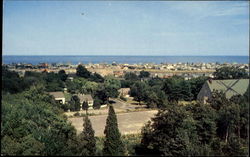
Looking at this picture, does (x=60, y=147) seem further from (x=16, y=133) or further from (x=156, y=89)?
(x=156, y=89)

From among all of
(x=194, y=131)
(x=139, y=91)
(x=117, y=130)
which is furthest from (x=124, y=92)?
(x=117, y=130)

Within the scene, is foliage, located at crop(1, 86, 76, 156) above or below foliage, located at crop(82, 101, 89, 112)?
above

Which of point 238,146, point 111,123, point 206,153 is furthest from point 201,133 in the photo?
point 206,153

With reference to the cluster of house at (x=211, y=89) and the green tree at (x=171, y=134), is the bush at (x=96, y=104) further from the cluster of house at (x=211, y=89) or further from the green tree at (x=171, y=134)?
the green tree at (x=171, y=134)

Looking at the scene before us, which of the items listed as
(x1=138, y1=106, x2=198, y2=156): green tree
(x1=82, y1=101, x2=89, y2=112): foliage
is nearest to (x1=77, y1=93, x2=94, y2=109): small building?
(x1=82, y1=101, x2=89, y2=112): foliage

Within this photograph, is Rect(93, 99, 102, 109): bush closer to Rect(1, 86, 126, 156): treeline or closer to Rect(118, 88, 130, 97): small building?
Rect(118, 88, 130, 97): small building

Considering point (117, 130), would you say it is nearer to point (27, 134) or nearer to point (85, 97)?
point (27, 134)

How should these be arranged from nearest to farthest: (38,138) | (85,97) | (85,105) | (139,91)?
(38,138) → (85,105) → (85,97) → (139,91)

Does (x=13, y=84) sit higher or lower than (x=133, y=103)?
higher
